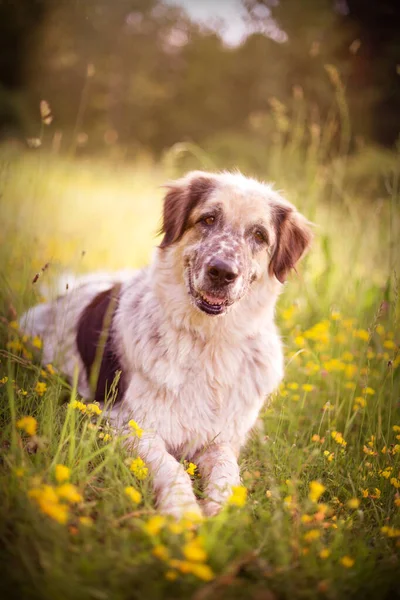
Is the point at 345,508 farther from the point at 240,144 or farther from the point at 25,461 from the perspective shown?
the point at 240,144

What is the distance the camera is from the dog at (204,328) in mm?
2756

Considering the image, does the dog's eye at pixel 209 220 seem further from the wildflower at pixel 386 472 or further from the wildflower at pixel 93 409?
the wildflower at pixel 386 472

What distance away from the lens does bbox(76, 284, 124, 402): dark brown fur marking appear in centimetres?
310

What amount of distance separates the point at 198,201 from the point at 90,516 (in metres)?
1.98

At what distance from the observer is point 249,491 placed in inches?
102

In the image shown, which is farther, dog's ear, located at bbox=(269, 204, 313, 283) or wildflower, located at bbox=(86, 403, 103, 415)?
dog's ear, located at bbox=(269, 204, 313, 283)

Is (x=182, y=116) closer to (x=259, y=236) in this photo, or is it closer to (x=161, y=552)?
(x=259, y=236)

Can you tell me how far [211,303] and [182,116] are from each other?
23009 mm

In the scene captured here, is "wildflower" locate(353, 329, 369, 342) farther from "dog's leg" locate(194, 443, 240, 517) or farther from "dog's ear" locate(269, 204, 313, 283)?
"dog's leg" locate(194, 443, 240, 517)

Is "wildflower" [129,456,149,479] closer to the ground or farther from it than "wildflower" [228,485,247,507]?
closer to the ground

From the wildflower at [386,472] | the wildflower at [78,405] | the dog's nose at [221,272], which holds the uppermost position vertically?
the dog's nose at [221,272]

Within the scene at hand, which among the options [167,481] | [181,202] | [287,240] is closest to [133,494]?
[167,481]

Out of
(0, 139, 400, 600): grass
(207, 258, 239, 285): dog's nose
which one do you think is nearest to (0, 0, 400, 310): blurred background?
(0, 139, 400, 600): grass

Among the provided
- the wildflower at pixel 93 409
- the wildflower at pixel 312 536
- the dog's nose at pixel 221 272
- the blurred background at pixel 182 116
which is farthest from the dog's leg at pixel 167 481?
the blurred background at pixel 182 116
